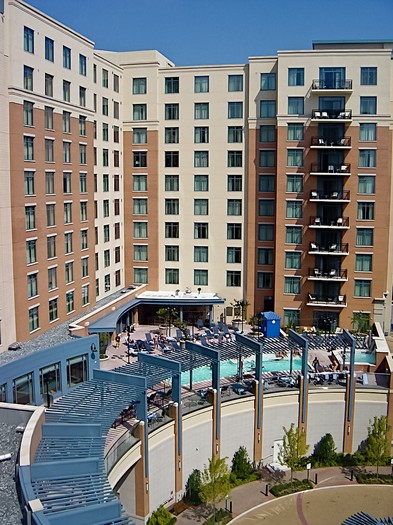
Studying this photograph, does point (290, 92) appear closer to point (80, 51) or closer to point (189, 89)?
point (189, 89)

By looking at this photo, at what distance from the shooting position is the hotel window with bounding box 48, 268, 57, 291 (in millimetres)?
32906

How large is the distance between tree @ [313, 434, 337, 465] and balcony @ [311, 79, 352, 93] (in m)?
21.7

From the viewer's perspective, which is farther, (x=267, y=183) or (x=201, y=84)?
(x=201, y=84)

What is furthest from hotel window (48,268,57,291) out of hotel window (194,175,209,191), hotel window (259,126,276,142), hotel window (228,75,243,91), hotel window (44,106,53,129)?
hotel window (228,75,243,91)

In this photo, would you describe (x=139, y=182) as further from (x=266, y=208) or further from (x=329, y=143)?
(x=329, y=143)

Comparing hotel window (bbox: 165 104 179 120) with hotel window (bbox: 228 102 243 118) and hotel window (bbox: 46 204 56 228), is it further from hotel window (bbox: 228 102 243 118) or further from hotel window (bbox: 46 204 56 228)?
hotel window (bbox: 46 204 56 228)

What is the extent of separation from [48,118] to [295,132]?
648 inches

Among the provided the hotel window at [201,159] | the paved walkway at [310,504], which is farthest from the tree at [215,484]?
the hotel window at [201,159]

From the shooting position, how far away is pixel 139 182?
142 ft

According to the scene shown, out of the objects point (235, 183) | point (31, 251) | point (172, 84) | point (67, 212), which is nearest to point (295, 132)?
point (235, 183)

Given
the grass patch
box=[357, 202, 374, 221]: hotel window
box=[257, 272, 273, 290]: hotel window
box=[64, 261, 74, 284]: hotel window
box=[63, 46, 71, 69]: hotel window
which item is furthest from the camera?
box=[257, 272, 273, 290]: hotel window

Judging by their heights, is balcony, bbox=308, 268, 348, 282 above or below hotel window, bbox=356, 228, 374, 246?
below

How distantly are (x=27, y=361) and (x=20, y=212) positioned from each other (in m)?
8.58

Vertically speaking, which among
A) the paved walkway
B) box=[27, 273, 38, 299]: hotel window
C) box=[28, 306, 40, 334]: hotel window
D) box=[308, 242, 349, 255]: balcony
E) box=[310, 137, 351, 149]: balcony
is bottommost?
the paved walkway
